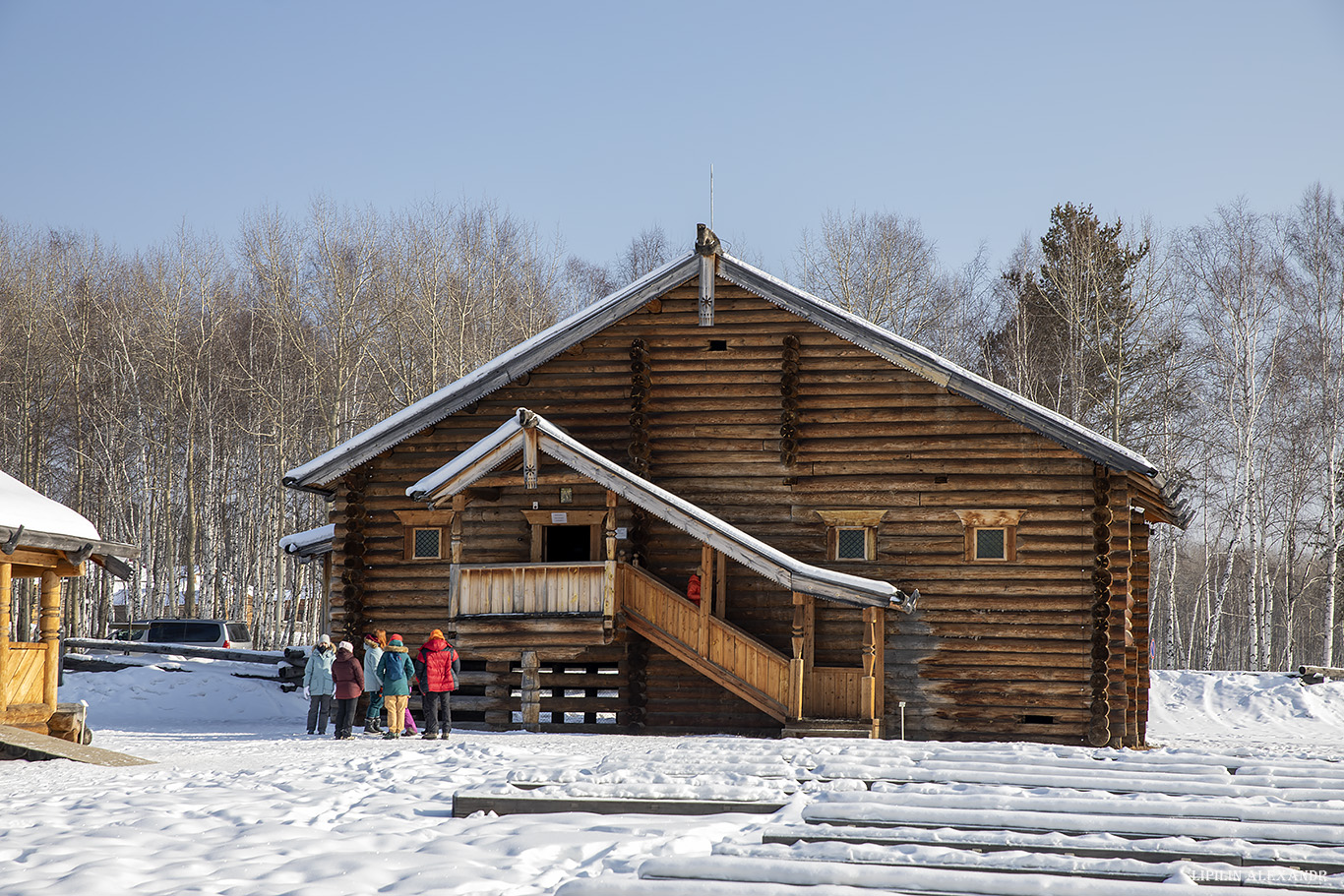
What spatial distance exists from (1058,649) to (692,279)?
8.71 m

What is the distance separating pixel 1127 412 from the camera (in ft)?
124

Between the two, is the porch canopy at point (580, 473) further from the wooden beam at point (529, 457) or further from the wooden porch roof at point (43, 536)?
the wooden porch roof at point (43, 536)

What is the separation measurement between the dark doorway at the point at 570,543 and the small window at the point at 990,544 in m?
7.06

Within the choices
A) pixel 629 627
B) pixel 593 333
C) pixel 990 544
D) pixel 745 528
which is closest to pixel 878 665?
pixel 990 544

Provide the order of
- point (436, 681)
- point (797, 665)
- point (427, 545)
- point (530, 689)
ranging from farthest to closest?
point (427, 545)
point (530, 689)
point (797, 665)
point (436, 681)

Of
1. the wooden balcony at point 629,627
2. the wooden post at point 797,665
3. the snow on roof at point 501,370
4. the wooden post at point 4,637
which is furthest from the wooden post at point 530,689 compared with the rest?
the wooden post at point 4,637

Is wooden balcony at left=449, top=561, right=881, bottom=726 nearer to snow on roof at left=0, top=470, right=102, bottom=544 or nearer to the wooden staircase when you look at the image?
the wooden staircase

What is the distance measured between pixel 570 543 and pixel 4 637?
9446mm

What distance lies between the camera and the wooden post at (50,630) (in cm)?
1647

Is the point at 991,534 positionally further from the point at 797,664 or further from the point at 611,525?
the point at 611,525

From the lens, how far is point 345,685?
1673 cm

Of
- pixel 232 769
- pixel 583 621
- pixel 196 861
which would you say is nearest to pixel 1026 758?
pixel 196 861

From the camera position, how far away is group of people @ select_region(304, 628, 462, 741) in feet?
53.8

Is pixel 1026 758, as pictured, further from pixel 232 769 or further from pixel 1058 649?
pixel 1058 649
